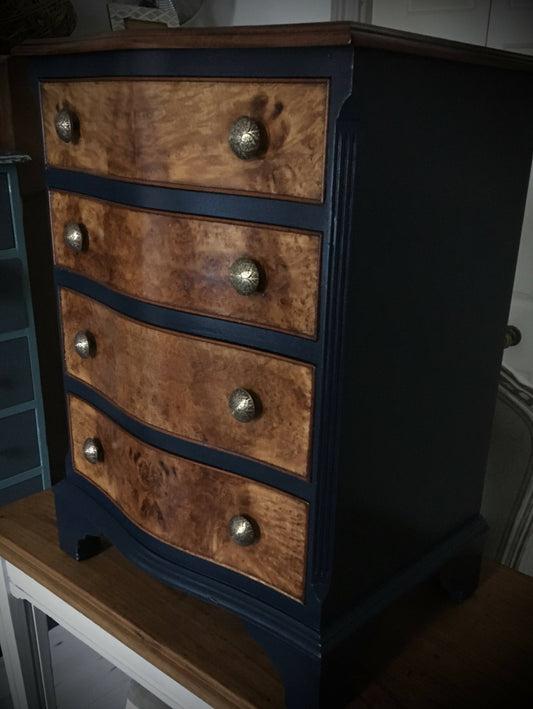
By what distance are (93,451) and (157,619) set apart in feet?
0.95

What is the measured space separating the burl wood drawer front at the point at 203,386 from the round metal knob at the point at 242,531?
3.7 inches

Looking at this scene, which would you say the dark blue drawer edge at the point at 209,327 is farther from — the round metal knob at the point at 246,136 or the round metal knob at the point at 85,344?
the round metal knob at the point at 246,136

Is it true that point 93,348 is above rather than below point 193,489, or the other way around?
above

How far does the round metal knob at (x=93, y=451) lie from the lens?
3.60 feet

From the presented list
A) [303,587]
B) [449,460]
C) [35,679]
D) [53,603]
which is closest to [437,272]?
[449,460]

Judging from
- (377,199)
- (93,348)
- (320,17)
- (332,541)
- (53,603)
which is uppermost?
(320,17)

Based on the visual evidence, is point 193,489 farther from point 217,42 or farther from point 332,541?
point 217,42

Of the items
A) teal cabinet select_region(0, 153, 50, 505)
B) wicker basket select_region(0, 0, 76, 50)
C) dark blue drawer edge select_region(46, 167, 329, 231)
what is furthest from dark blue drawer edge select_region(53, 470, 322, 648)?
wicker basket select_region(0, 0, 76, 50)

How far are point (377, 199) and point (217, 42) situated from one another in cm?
24

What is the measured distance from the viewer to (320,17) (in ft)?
4.96

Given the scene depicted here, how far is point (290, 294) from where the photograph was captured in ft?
2.57

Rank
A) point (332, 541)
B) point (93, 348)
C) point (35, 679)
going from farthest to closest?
point (35, 679) < point (93, 348) < point (332, 541)

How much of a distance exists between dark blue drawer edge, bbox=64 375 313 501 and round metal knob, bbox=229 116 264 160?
396 millimetres

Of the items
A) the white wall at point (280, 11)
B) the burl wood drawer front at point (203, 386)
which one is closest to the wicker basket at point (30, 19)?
the white wall at point (280, 11)
